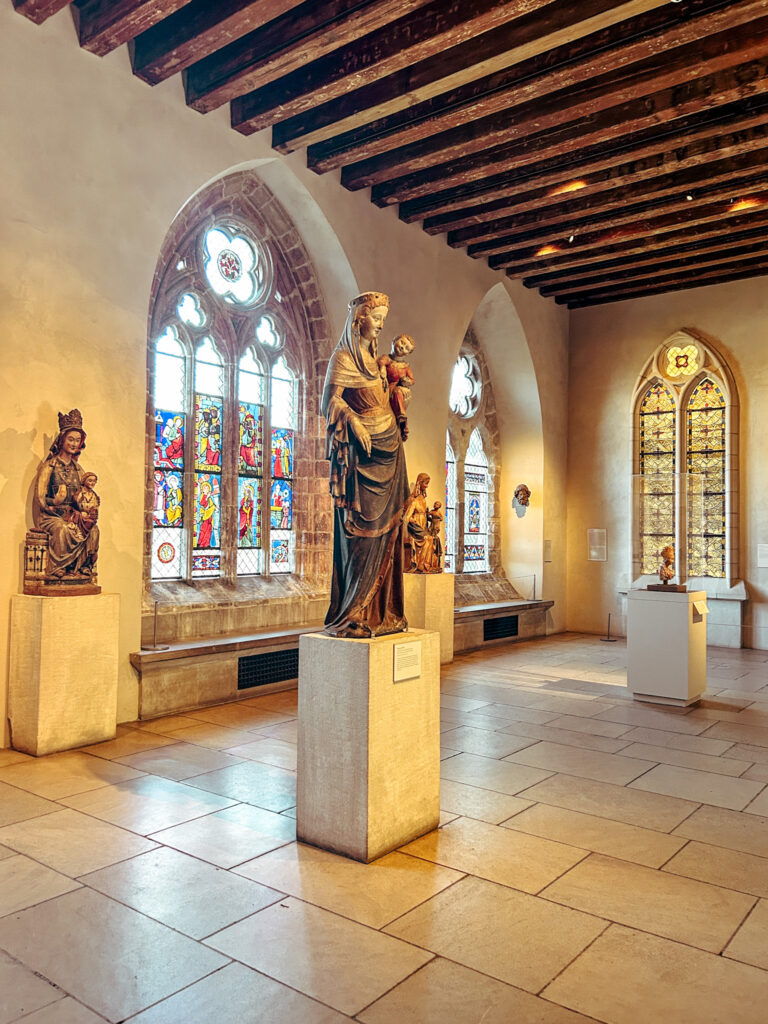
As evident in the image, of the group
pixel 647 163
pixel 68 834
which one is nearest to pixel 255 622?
pixel 68 834

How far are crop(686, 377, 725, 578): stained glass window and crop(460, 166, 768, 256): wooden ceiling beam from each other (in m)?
2.79

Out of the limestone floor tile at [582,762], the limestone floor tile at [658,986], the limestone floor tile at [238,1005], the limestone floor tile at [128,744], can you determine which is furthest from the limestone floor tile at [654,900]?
the limestone floor tile at [128,744]

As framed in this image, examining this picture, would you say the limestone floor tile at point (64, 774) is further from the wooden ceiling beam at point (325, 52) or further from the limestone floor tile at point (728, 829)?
the wooden ceiling beam at point (325, 52)

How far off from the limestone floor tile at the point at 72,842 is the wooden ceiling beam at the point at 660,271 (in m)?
8.59

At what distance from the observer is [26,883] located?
2914 mm

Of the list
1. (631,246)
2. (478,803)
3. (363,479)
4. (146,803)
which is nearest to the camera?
(363,479)

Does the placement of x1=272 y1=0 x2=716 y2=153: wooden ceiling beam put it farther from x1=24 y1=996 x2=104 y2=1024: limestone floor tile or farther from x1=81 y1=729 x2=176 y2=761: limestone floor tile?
x1=24 y1=996 x2=104 y2=1024: limestone floor tile

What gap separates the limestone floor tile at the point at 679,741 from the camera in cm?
500

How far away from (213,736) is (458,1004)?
322cm

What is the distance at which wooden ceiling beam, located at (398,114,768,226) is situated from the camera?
646cm

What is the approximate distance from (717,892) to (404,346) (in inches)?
99.6

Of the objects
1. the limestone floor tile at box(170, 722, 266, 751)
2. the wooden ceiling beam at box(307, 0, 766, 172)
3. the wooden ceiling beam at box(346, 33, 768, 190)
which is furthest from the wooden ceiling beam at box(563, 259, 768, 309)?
the limestone floor tile at box(170, 722, 266, 751)

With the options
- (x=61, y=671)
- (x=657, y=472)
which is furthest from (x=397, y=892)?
(x=657, y=472)

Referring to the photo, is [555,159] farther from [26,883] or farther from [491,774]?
[26,883]
